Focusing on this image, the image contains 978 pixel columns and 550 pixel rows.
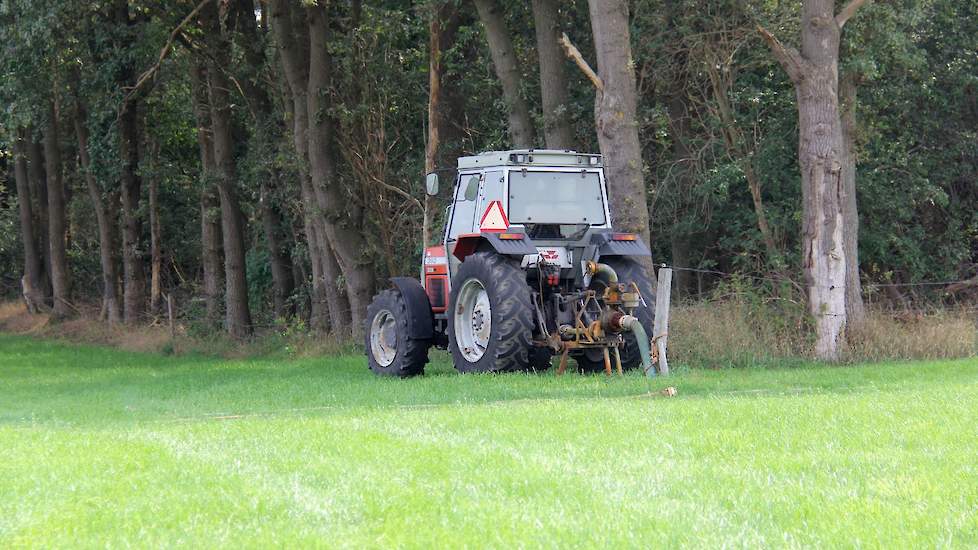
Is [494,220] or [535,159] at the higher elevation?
[535,159]

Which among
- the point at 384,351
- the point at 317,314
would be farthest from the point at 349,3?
the point at 384,351

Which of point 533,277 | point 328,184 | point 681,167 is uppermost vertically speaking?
point 328,184

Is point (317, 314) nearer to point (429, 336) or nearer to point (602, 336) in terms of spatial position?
point (429, 336)

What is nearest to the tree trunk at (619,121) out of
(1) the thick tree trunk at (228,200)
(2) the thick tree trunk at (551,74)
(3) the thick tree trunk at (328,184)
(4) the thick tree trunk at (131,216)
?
(2) the thick tree trunk at (551,74)

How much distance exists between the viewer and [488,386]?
14.2 m

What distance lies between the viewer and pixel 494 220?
622 inches

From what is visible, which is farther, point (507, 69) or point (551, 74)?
point (507, 69)

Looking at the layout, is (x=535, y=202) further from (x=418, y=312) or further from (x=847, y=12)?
(x=847, y=12)

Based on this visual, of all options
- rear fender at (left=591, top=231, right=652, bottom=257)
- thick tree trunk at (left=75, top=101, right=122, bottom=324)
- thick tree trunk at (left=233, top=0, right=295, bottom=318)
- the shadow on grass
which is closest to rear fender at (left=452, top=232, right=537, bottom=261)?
rear fender at (left=591, top=231, right=652, bottom=257)

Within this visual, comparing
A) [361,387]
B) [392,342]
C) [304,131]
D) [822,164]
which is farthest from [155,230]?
[822,164]

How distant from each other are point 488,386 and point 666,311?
8.08 feet

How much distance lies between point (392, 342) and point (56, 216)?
2447 centimetres

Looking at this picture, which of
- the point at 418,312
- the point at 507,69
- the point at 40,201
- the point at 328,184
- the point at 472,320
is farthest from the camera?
the point at 40,201

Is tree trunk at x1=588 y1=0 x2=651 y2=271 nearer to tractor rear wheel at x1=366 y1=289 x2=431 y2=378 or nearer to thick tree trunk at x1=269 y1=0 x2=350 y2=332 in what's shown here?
tractor rear wheel at x1=366 y1=289 x2=431 y2=378
